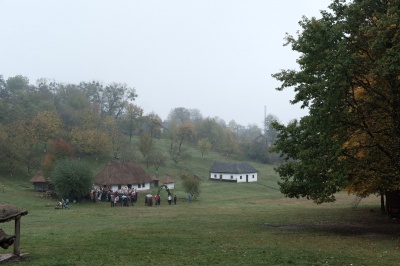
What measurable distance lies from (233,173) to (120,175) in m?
35.6

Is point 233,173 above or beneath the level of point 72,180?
above

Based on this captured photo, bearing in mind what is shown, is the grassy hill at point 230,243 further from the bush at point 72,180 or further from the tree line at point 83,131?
the tree line at point 83,131

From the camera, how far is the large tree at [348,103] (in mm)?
21312

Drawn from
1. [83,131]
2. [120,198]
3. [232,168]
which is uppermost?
[83,131]

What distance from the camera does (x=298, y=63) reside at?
84.8 ft

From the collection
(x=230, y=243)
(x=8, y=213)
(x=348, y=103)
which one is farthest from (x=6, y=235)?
(x=348, y=103)

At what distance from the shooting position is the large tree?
839 inches

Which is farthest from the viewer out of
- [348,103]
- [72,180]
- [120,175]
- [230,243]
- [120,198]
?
[120,175]

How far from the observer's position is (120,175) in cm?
7112

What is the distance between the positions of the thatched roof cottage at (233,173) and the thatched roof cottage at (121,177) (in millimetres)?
28923

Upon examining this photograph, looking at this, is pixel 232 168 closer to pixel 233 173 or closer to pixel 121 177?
pixel 233 173

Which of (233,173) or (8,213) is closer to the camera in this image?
(8,213)

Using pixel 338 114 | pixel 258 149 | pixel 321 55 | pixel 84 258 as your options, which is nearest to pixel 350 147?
pixel 338 114

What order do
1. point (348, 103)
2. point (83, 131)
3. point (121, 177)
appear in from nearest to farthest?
1. point (348, 103)
2. point (121, 177)
3. point (83, 131)
